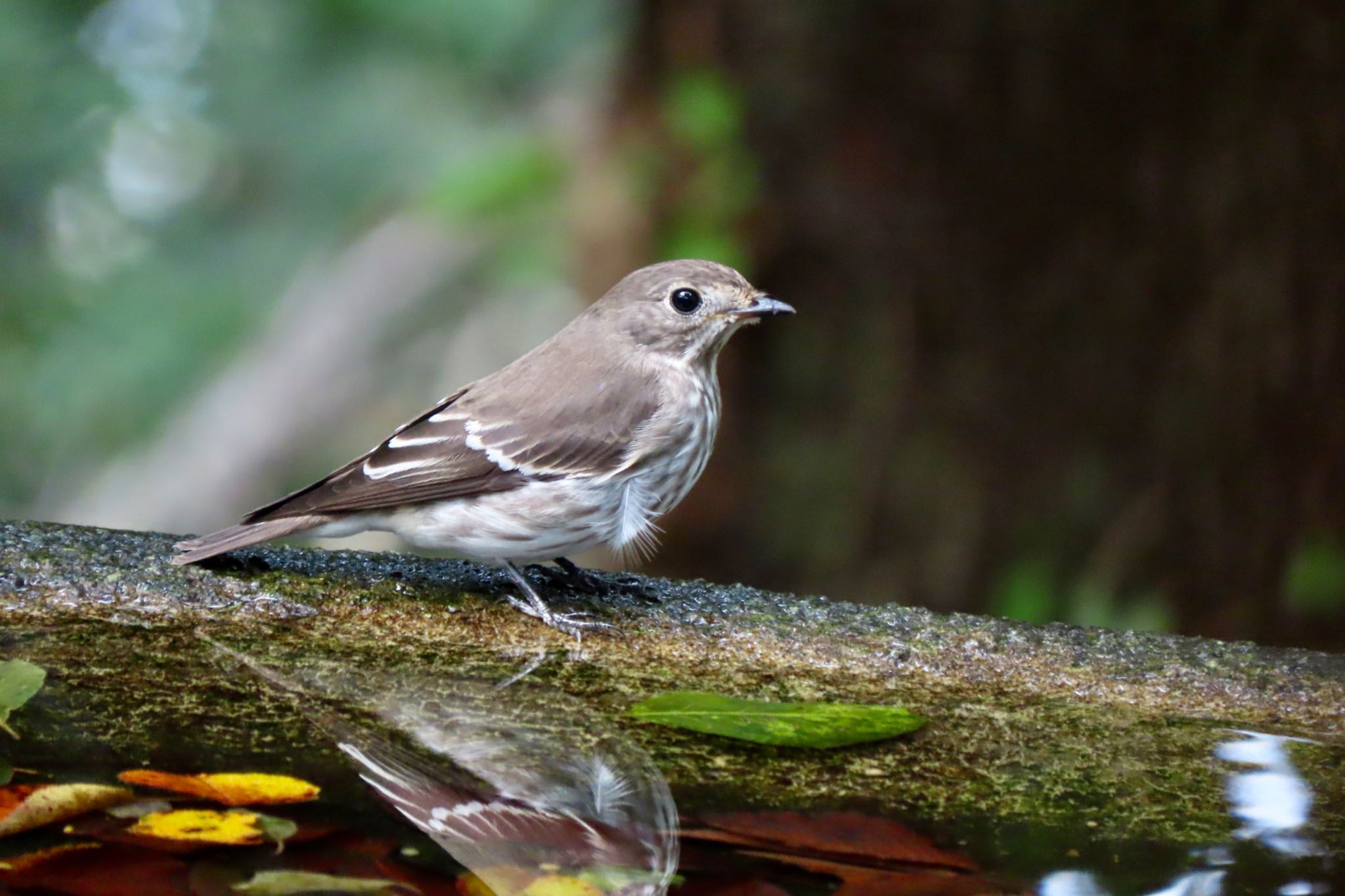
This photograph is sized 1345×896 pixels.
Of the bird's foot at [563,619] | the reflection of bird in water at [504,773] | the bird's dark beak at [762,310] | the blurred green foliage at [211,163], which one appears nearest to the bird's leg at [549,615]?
the bird's foot at [563,619]

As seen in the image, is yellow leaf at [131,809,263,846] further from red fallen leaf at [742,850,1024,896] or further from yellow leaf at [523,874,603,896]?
red fallen leaf at [742,850,1024,896]

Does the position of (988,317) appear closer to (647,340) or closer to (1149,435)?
(1149,435)

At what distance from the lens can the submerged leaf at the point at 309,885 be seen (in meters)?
1.67

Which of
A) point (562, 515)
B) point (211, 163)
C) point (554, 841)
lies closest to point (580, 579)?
point (562, 515)

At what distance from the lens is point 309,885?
1.69 m

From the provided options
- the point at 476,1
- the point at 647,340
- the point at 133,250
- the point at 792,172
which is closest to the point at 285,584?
the point at 647,340

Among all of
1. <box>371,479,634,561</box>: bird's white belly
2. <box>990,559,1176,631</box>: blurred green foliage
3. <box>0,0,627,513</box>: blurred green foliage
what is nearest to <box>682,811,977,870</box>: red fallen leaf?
<box>371,479,634,561</box>: bird's white belly

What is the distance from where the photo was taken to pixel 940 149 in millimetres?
4840

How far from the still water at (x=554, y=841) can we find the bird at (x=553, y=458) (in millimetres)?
1059

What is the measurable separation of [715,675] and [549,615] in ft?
1.49

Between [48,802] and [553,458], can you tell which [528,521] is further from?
[48,802]

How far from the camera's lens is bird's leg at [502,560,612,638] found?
115 inches

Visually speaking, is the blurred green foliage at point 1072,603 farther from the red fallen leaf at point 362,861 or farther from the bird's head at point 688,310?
the red fallen leaf at point 362,861

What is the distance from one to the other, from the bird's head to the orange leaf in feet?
6.38
